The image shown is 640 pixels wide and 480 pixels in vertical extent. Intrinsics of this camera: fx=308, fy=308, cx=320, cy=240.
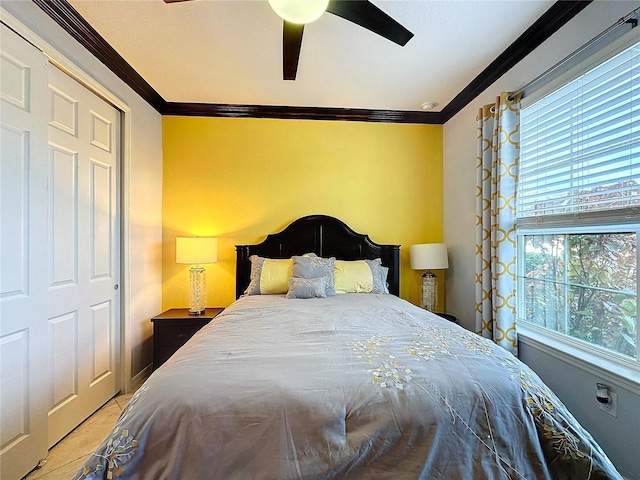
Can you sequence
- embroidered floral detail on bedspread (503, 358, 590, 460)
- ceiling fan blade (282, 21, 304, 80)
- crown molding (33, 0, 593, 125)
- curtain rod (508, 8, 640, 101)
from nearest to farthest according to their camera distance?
embroidered floral detail on bedspread (503, 358, 590, 460)
curtain rod (508, 8, 640, 101)
ceiling fan blade (282, 21, 304, 80)
crown molding (33, 0, 593, 125)

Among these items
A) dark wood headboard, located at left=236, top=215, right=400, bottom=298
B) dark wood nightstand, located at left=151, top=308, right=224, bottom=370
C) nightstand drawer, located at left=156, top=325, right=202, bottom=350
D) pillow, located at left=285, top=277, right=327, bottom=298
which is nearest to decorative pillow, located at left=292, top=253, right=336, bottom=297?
pillow, located at left=285, top=277, right=327, bottom=298

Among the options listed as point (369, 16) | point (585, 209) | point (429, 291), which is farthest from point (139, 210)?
point (585, 209)

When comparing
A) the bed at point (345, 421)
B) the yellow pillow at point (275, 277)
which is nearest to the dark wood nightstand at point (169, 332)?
the yellow pillow at point (275, 277)

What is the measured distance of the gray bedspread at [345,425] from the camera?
97 centimetres

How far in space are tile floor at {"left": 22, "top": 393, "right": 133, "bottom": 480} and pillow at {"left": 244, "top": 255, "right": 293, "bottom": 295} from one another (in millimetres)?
1370

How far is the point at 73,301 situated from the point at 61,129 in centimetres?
116

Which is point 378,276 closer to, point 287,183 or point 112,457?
point 287,183

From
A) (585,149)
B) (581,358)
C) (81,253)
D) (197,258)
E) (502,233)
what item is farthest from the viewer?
(197,258)

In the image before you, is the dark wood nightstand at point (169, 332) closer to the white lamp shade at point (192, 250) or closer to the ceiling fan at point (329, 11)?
the white lamp shade at point (192, 250)

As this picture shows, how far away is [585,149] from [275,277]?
2439mm

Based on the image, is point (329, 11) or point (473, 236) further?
point (473, 236)

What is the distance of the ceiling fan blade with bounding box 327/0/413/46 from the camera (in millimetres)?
1512

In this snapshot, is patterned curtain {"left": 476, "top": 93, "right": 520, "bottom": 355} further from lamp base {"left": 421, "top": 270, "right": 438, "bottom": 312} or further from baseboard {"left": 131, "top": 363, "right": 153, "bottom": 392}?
baseboard {"left": 131, "top": 363, "right": 153, "bottom": 392}

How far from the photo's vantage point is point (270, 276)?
9.55ft
